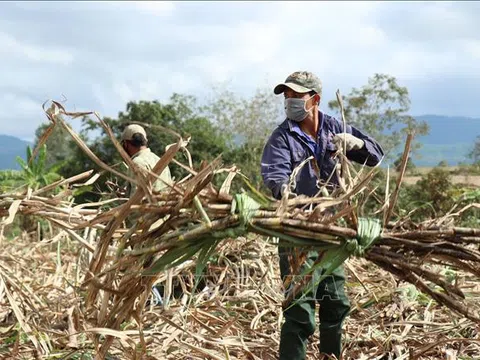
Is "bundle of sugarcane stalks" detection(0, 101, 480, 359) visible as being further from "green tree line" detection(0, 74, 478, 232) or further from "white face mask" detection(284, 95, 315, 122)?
"green tree line" detection(0, 74, 478, 232)

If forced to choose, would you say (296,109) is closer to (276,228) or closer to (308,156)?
(308,156)

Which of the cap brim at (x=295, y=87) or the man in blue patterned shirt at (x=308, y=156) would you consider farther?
the cap brim at (x=295, y=87)

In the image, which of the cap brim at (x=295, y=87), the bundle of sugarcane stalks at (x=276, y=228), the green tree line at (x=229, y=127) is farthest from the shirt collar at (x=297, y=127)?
the green tree line at (x=229, y=127)

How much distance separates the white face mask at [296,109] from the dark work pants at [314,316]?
0.66 m

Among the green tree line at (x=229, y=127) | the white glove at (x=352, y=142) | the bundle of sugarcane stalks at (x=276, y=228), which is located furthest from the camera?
the green tree line at (x=229, y=127)

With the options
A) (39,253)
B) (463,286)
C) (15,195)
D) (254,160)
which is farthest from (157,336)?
(254,160)

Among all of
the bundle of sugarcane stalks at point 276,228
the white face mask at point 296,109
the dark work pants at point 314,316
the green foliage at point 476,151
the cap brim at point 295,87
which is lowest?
the green foliage at point 476,151

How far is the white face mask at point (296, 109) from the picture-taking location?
13.0 feet

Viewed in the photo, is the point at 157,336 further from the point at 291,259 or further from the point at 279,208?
the point at 279,208

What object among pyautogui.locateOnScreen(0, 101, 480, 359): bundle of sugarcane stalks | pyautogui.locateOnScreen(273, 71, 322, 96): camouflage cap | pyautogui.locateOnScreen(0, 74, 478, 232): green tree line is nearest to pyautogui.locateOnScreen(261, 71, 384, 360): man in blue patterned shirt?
pyautogui.locateOnScreen(273, 71, 322, 96): camouflage cap

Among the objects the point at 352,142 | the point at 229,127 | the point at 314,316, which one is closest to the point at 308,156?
the point at 352,142

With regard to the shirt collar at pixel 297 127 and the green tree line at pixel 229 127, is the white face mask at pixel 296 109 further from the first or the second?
the green tree line at pixel 229 127

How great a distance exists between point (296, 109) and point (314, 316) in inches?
39.7

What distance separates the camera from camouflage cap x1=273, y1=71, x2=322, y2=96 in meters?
3.98
